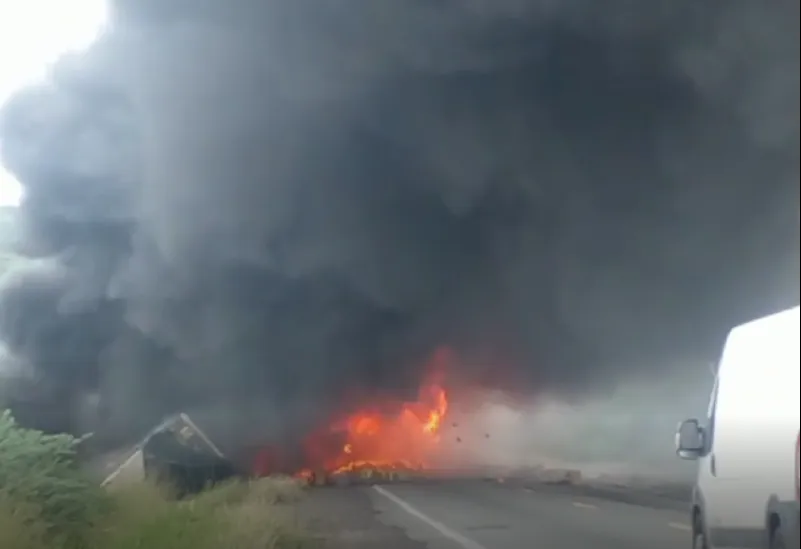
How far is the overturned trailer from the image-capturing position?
923cm

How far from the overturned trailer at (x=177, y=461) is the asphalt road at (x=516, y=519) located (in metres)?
1.76

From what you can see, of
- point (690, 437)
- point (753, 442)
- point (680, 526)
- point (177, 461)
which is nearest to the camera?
point (753, 442)

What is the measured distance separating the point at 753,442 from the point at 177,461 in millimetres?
6285

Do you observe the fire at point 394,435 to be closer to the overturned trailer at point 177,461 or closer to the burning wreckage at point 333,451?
the burning wreckage at point 333,451

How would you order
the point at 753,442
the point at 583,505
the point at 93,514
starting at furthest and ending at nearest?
the point at 583,505 → the point at 93,514 → the point at 753,442

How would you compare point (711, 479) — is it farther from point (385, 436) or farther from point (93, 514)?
point (385, 436)

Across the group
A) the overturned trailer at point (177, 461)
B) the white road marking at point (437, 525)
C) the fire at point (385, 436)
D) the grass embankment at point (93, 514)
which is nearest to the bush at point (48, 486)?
the grass embankment at point (93, 514)

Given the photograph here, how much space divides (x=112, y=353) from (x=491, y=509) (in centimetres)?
490

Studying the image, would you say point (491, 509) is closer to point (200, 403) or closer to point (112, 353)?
point (200, 403)

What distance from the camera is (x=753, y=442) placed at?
17.3 feet

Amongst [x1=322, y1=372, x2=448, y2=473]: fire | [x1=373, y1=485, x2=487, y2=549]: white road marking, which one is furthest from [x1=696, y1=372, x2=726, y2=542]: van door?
[x1=322, y1=372, x2=448, y2=473]: fire

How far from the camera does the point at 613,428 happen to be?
890 centimetres

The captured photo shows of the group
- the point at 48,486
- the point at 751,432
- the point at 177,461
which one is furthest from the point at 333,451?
the point at 751,432

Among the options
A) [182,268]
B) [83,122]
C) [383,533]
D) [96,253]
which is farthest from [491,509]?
[83,122]
